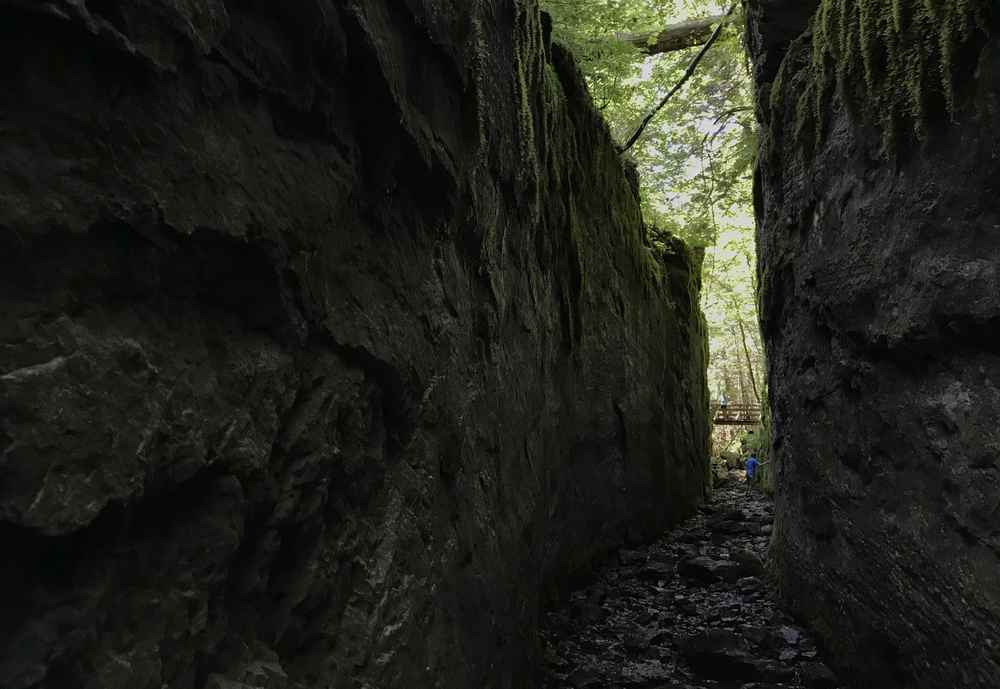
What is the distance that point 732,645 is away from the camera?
487 cm

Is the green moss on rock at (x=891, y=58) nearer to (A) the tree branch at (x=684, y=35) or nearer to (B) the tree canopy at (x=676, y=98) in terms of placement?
(B) the tree canopy at (x=676, y=98)

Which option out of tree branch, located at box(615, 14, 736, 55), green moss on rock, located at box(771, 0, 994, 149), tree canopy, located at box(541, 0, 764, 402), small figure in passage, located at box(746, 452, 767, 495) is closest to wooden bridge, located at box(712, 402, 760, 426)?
small figure in passage, located at box(746, 452, 767, 495)

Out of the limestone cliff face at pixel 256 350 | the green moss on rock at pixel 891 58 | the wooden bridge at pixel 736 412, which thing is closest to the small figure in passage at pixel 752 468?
the wooden bridge at pixel 736 412

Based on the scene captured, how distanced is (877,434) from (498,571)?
262 cm

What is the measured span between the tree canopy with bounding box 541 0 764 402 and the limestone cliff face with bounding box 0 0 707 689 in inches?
202

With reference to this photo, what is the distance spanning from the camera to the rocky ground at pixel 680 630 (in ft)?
15.1

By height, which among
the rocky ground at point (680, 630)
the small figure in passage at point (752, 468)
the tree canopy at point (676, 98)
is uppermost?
the tree canopy at point (676, 98)

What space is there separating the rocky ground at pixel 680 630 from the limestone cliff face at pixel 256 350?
103 cm

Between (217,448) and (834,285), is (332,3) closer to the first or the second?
(217,448)

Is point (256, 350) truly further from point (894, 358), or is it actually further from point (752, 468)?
point (752, 468)

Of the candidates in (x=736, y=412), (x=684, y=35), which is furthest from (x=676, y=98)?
(x=736, y=412)

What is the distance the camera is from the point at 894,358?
390cm

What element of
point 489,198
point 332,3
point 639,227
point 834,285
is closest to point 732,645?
point 834,285

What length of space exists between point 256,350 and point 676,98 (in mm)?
12303
